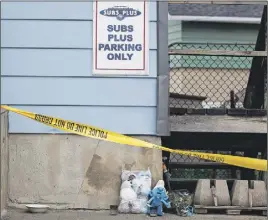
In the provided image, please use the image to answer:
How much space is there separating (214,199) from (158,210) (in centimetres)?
65

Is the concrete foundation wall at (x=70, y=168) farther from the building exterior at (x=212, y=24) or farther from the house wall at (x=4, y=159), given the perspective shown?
the building exterior at (x=212, y=24)

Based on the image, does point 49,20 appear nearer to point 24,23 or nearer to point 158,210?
point 24,23

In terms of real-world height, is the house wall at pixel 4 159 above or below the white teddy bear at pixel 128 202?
above

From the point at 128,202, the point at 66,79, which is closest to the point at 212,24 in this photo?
the point at 66,79

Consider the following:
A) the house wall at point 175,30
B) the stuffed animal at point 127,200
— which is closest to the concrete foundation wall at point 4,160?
the stuffed animal at point 127,200

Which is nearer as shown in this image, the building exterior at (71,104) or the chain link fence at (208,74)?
the building exterior at (71,104)

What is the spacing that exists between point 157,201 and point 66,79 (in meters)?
1.71

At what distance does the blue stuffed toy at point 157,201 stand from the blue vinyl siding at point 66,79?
67cm

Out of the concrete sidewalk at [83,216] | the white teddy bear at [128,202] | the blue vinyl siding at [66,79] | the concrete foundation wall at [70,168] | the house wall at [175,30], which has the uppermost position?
the house wall at [175,30]

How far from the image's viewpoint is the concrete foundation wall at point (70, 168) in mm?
6250

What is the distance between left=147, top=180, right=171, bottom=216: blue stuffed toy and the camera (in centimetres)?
600

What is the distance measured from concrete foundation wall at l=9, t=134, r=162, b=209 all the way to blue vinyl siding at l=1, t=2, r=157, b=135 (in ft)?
0.64

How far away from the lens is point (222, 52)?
6.42 meters

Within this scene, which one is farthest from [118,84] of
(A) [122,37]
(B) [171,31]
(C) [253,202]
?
(B) [171,31]
